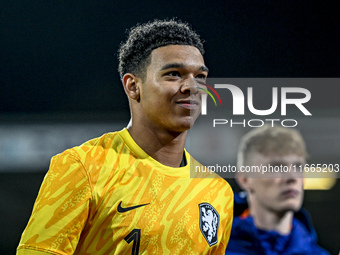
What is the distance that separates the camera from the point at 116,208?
1259 mm

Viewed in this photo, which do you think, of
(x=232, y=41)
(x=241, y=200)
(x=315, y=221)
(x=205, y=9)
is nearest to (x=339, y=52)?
(x=232, y=41)

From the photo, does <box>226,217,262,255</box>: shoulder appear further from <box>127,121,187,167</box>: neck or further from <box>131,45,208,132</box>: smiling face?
<box>131,45,208,132</box>: smiling face

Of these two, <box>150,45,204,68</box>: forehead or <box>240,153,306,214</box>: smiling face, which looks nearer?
<box>150,45,204,68</box>: forehead

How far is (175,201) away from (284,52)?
1.72 m

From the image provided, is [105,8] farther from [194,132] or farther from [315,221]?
Answer: [315,221]

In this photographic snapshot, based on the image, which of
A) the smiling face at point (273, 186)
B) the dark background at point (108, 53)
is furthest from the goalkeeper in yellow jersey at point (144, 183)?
the dark background at point (108, 53)

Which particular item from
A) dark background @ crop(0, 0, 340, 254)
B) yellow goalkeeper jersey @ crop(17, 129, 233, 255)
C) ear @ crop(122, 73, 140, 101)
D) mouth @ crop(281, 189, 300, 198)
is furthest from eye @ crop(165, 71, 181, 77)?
dark background @ crop(0, 0, 340, 254)

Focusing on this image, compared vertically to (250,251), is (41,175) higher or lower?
higher

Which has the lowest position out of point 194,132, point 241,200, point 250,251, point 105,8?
point 250,251

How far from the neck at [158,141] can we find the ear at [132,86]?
0.10 meters

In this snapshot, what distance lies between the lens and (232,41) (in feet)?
9.19

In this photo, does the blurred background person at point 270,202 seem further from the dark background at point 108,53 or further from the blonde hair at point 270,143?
the dark background at point 108,53

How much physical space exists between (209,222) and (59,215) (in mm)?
508

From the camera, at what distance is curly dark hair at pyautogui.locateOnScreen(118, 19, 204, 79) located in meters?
1.44
